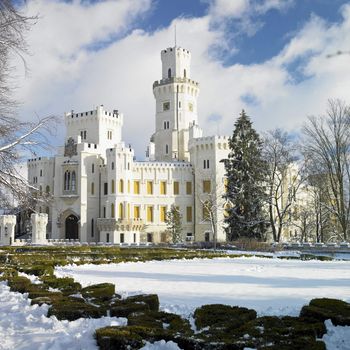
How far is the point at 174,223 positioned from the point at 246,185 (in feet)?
52.6

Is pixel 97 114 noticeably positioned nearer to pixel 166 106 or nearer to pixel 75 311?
pixel 166 106

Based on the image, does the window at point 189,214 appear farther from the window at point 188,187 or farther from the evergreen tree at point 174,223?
the evergreen tree at point 174,223

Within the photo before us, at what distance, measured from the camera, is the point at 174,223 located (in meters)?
49.1

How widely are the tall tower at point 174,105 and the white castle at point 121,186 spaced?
199 centimetres

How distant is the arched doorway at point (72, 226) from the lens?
5347 centimetres

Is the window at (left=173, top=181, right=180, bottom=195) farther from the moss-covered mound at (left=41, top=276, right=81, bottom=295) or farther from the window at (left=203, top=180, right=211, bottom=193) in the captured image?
the moss-covered mound at (left=41, top=276, right=81, bottom=295)

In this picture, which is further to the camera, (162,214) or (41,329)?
(162,214)

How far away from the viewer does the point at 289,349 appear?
5297 millimetres

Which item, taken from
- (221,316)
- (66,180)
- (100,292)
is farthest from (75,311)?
(66,180)

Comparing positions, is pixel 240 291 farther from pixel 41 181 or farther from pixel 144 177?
pixel 41 181

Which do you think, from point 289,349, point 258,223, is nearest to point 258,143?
point 258,223

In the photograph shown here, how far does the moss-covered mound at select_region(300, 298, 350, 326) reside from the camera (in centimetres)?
671

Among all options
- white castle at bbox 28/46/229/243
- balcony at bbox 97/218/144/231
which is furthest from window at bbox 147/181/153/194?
balcony at bbox 97/218/144/231

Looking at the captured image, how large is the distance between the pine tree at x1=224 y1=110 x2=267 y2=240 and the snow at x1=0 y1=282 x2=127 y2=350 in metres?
26.8
